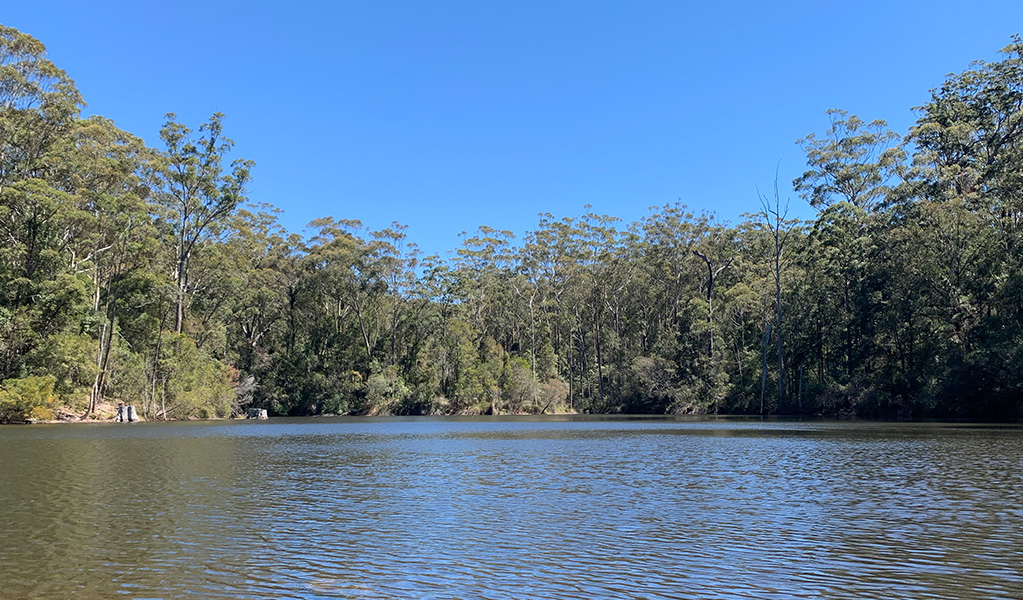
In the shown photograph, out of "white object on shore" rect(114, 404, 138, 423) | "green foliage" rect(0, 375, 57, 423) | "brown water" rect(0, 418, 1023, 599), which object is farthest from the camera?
"white object on shore" rect(114, 404, 138, 423)

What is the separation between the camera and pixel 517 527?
10.0 m

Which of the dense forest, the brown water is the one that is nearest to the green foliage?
the dense forest

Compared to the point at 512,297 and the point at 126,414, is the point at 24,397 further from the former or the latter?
the point at 512,297

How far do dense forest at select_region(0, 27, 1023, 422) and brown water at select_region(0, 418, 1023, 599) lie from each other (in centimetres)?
2340

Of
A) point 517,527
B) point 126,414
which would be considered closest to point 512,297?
point 126,414

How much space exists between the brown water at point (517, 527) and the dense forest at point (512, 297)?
76.8 feet

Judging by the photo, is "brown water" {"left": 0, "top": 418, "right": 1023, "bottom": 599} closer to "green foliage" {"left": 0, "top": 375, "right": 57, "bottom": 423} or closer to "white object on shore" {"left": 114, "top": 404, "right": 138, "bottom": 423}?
"green foliage" {"left": 0, "top": 375, "right": 57, "bottom": 423}

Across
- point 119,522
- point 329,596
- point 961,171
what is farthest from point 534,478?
point 961,171

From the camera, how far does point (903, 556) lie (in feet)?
26.7

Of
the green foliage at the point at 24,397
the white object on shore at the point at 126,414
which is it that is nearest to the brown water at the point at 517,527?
the green foliage at the point at 24,397

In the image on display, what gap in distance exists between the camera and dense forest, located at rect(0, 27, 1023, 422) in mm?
39188

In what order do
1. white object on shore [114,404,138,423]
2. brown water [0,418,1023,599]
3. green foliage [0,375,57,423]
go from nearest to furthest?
brown water [0,418,1023,599]
green foliage [0,375,57,423]
white object on shore [114,404,138,423]

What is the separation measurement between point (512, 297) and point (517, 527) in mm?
67540

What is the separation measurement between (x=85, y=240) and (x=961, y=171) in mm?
51207
